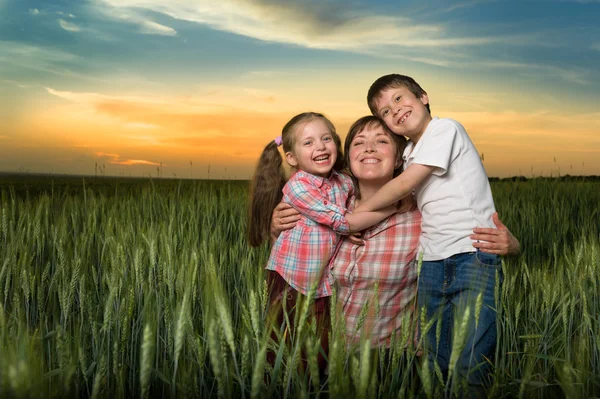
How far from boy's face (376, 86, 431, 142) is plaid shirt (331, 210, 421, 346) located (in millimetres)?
382

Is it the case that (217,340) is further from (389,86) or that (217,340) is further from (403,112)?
(389,86)

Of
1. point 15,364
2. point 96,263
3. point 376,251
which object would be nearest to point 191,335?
point 15,364

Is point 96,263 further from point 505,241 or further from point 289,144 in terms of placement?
point 505,241

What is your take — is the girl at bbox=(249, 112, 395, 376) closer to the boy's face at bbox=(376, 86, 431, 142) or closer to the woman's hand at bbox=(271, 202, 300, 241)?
the woman's hand at bbox=(271, 202, 300, 241)

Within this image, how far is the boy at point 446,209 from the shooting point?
6.51 feet

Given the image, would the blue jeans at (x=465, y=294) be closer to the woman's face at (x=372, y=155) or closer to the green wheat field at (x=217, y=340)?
the green wheat field at (x=217, y=340)

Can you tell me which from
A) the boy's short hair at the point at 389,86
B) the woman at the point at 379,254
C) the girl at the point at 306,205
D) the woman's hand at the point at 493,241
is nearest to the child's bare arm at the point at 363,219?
Answer: the girl at the point at 306,205

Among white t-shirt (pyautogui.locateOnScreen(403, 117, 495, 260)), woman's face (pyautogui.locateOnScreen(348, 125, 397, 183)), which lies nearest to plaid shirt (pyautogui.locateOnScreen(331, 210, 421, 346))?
white t-shirt (pyautogui.locateOnScreen(403, 117, 495, 260))

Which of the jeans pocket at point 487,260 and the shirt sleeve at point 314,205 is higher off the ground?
the shirt sleeve at point 314,205

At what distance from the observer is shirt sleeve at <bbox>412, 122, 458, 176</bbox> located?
2043 millimetres

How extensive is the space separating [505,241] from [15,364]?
68.7 inches

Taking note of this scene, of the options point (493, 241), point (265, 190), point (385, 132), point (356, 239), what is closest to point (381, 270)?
point (356, 239)

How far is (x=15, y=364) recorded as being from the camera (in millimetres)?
833

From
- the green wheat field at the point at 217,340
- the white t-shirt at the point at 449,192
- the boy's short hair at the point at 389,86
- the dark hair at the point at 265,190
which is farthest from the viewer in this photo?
the dark hair at the point at 265,190
